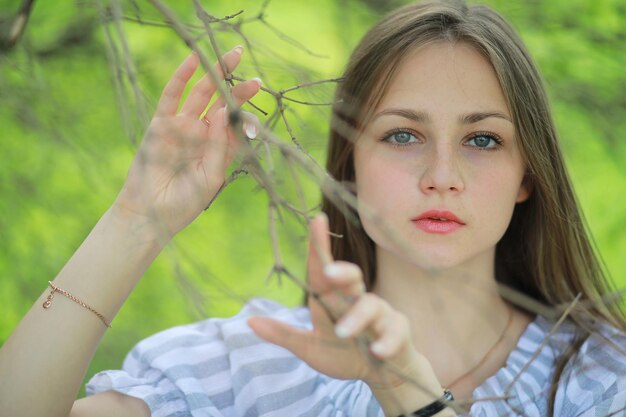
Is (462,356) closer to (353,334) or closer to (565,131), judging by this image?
(353,334)

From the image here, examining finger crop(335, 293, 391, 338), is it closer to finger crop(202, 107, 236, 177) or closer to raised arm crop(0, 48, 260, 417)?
raised arm crop(0, 48, 260, 417)

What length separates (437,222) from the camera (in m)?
1.58

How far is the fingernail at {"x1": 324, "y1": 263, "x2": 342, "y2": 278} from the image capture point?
0.96 m

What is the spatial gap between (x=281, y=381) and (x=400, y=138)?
0.56 metres

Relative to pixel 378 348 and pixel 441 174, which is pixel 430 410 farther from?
pixel 441 174

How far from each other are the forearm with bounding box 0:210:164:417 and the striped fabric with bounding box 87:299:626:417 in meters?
0.25

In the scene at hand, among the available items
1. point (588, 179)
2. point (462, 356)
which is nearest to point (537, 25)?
point (588, 179)

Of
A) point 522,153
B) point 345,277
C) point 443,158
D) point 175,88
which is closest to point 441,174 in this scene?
point 443,158

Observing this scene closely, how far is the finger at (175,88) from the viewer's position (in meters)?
1.49

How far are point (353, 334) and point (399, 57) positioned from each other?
0.86 meters

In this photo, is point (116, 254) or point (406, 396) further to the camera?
point (116, 254)

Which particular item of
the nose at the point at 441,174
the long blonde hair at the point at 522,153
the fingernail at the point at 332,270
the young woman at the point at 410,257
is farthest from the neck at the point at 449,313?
the fingernail at the point at 332,270

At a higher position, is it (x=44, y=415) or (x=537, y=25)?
(x=537, y=25)

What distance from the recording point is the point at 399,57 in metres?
1.70
